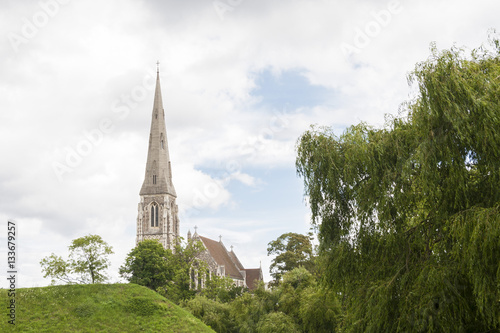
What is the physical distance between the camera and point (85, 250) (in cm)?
4166

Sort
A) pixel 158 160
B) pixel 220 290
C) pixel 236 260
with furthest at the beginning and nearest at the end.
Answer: pixel 158 160 → pixel 236 260 → pixel 220 290

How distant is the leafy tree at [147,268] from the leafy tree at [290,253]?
1170cm

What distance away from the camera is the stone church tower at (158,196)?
85.8 metres

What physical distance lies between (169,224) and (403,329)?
78468 mm

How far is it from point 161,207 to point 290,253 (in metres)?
41.1

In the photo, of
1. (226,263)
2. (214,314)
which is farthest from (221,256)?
(214,314)

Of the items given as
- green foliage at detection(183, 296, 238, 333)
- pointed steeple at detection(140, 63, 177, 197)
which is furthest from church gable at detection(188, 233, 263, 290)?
green foliage at detection(183, 296, 238, 333)

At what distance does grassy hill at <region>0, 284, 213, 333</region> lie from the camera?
2414 cm

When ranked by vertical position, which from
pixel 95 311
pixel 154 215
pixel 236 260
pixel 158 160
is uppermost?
pixel 158 160

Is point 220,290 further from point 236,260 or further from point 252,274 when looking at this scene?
point 252,274

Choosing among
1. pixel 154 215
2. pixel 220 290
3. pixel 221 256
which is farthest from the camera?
pixel 154 215

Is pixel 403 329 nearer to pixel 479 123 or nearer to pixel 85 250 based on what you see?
pixel 479 123

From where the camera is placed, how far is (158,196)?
87.4 meters

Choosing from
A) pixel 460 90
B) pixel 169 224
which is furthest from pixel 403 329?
pixel 169 224
